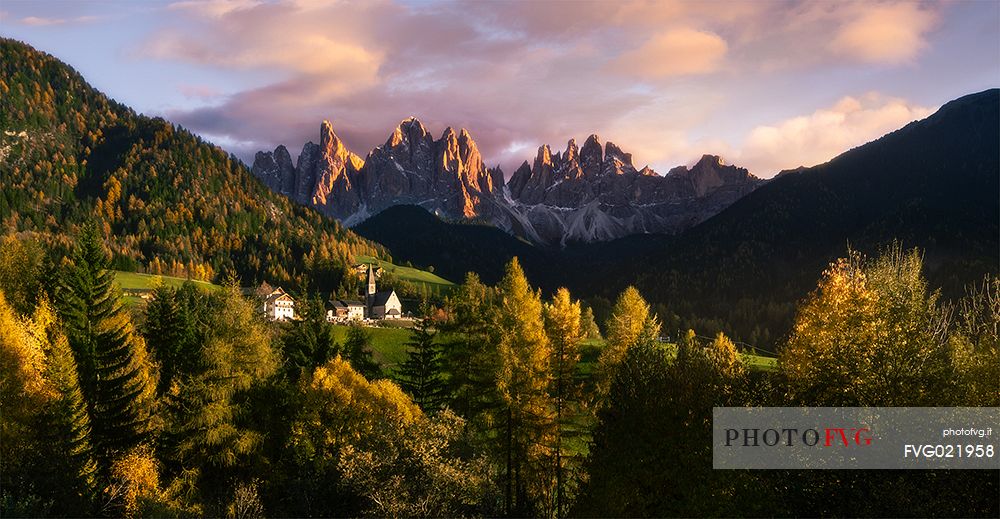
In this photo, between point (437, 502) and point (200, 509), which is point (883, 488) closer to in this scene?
point (437, 502)

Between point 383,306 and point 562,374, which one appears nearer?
point 562,374

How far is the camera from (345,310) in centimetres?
17550

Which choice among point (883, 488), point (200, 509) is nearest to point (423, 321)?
point (200, 509)

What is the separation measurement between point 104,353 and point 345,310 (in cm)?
13308

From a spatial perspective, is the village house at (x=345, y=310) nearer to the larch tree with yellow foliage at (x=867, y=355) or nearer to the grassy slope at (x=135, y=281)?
the grassy slope at (x=135, y=281)

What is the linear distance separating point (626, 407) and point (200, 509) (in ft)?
91.8

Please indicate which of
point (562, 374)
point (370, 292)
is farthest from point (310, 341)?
point (370, 292)

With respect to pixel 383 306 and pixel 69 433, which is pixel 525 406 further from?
pixel 383 306

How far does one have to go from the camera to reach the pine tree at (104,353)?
40.5m

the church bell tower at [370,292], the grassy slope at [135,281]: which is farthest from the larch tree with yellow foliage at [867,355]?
the grassy slope at [135,281]

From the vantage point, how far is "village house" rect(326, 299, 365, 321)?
17248 centimetres

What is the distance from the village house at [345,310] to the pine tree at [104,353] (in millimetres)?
120063

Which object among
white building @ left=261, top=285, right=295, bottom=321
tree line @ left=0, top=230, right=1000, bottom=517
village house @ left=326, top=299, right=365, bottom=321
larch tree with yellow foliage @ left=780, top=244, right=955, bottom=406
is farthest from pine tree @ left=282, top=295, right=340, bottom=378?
village house @ left=326, top=299, right=365, bottom=321

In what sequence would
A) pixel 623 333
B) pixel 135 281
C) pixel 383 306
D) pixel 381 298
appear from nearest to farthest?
pixel 623 333 → pixel 135 281 → pixel 383 306 → pixel 381 298
